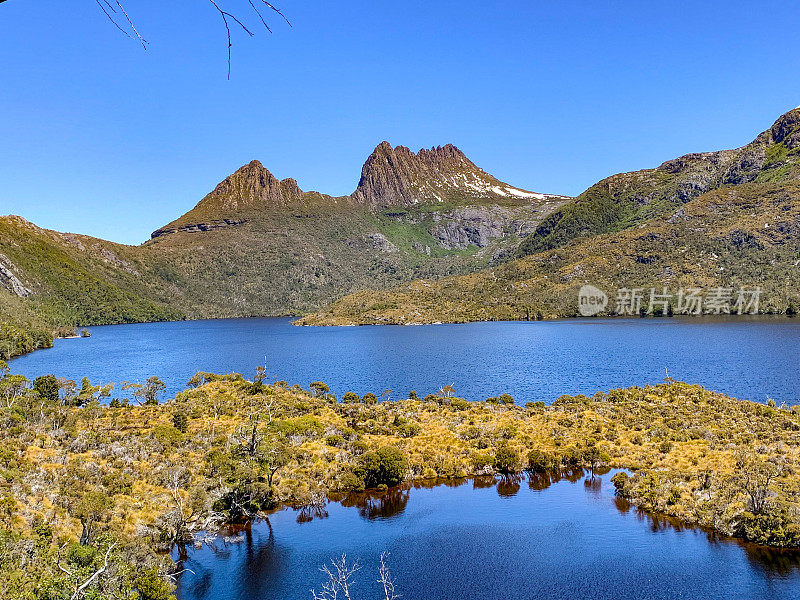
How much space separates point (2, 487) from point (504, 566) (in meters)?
36.8

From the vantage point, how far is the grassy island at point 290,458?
112 feet

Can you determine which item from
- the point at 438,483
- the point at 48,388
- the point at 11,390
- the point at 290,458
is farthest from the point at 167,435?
the point at 48,388

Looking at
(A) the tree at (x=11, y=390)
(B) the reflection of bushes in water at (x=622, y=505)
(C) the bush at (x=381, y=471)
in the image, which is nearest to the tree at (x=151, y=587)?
(C) the bush at (x=381, y=471)

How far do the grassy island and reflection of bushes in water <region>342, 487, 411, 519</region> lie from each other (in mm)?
1534

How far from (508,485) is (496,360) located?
77.9 m

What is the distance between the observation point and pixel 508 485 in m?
49.0

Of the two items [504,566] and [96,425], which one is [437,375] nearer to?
[96,425]

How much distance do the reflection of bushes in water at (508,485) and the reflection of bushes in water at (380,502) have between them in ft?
28.0

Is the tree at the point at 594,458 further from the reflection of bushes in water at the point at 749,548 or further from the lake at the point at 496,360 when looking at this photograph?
the lake at the point at 496,360

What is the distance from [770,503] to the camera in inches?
1451

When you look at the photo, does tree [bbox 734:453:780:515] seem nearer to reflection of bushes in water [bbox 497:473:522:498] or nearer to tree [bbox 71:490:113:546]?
reflection of bushes in water [bbox 497:473:522:498]

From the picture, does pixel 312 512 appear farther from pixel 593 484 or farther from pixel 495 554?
pixel 593 484

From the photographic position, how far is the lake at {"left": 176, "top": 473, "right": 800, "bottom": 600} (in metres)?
30.7

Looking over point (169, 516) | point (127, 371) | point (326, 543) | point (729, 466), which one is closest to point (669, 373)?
point (729, 466)
